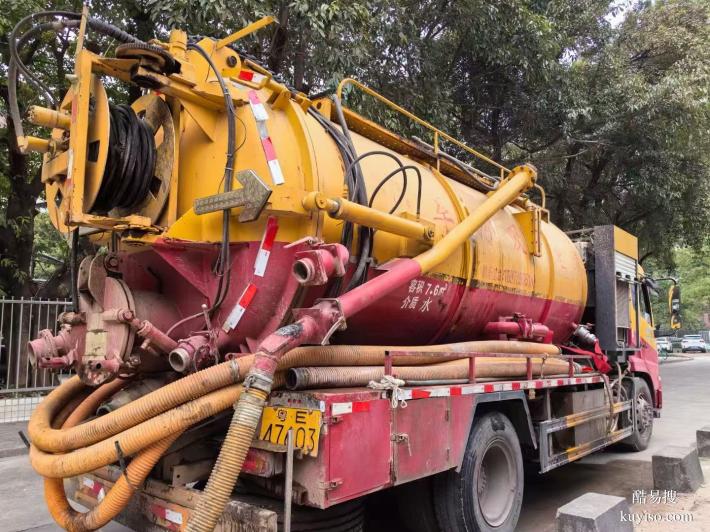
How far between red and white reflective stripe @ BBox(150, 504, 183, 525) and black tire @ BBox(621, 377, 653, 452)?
22.0ft

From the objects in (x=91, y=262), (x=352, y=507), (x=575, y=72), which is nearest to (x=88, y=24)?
(x=91, y=262)

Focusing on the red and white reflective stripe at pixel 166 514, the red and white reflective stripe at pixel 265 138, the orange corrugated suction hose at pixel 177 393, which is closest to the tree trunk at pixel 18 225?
the orange corrugated suction hose at pixel 177 393

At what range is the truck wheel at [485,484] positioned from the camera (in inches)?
161

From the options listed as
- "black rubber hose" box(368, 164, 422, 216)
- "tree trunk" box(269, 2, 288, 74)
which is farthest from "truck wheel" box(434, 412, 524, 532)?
"tree trunk" box(269, 2, 288, 74)

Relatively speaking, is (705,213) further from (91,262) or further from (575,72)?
(91,262)

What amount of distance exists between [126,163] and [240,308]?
3.71 ft

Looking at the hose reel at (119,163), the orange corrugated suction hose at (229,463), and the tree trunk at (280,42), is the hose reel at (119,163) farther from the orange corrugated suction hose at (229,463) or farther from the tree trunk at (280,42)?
the tree trunk at (280,42)

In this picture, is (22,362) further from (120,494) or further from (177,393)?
(177,393)

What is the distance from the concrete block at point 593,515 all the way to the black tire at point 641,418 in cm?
442

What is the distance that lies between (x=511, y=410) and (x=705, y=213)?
46.9 feet

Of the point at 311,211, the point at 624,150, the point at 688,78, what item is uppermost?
the point at 688,78

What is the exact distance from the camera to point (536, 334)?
580 centimetres

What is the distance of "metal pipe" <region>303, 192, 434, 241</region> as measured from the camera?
326 centimetres

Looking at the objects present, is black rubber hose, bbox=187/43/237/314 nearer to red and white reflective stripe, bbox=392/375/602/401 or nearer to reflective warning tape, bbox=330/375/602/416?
reflective warning tape, bbox=330/375/602/416
